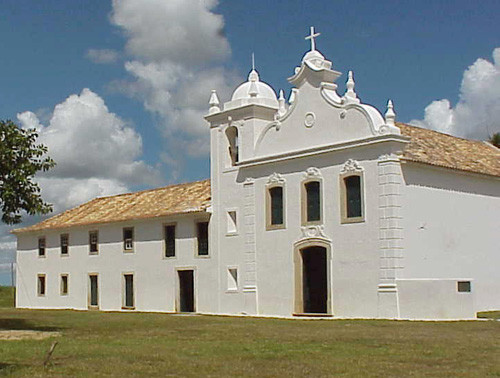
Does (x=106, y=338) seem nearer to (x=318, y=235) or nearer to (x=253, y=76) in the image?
(x=318, y=235)

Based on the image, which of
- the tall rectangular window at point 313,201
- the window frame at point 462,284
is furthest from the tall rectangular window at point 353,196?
the window frame at point 462,284

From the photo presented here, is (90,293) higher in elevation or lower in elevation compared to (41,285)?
lower

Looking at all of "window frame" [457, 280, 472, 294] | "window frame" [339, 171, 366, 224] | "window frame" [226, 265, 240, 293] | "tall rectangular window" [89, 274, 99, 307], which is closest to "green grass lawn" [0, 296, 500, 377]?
"window frame" [457, 280, 472, 294]

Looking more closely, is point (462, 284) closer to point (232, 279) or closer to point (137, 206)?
point (232, 279)

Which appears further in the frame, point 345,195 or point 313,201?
point 313,201

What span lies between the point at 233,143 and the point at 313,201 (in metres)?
5.89

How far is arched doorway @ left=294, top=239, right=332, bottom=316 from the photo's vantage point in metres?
30.4

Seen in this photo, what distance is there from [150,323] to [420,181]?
1051 cm

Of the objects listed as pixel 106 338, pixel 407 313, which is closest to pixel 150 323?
pixel 106 338

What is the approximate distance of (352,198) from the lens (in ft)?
94.8

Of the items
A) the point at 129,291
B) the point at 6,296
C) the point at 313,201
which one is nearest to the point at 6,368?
the point at 313,201

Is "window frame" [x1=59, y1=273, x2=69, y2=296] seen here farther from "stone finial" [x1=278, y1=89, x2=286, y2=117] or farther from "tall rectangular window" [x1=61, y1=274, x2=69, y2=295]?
"stone finial" [x1=278, y1=89, x2=286, y2=117]

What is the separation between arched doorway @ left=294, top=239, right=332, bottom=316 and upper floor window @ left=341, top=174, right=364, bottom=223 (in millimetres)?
1946

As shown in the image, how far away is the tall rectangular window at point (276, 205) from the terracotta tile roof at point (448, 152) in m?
5.22
